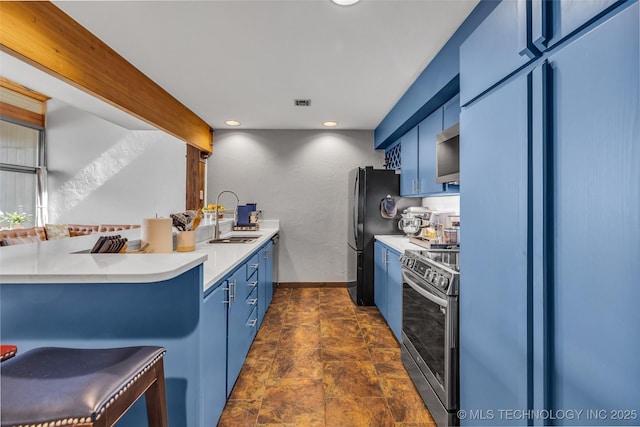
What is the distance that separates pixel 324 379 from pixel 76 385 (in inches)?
65.0

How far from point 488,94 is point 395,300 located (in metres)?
1.91

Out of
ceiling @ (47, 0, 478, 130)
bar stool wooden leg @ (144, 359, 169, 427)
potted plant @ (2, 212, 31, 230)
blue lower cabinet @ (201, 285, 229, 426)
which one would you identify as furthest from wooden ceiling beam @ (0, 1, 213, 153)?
potted plant @ (2, 212, 31, 230)

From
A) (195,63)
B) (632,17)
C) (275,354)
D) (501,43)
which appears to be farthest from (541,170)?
(195,63)

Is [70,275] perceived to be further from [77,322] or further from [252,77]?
[252,77]

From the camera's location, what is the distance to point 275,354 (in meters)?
2.43

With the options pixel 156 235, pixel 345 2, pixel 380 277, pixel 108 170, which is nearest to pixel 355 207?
pixel 380 277

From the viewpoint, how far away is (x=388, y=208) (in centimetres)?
356

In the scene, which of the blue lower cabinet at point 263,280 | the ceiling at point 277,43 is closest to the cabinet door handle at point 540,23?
the ceiling at point 277,43

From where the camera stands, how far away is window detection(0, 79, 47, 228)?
12.5ft

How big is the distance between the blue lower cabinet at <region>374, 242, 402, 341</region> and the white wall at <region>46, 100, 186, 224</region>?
9.39ft

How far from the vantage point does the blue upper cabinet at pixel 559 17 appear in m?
0.75

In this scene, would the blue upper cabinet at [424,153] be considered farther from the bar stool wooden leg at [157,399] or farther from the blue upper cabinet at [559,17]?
the bar stool wooden leg at [157,399]

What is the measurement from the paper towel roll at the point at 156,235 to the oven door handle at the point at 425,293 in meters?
1.54

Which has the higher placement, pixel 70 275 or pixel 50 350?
pixel 70 275
